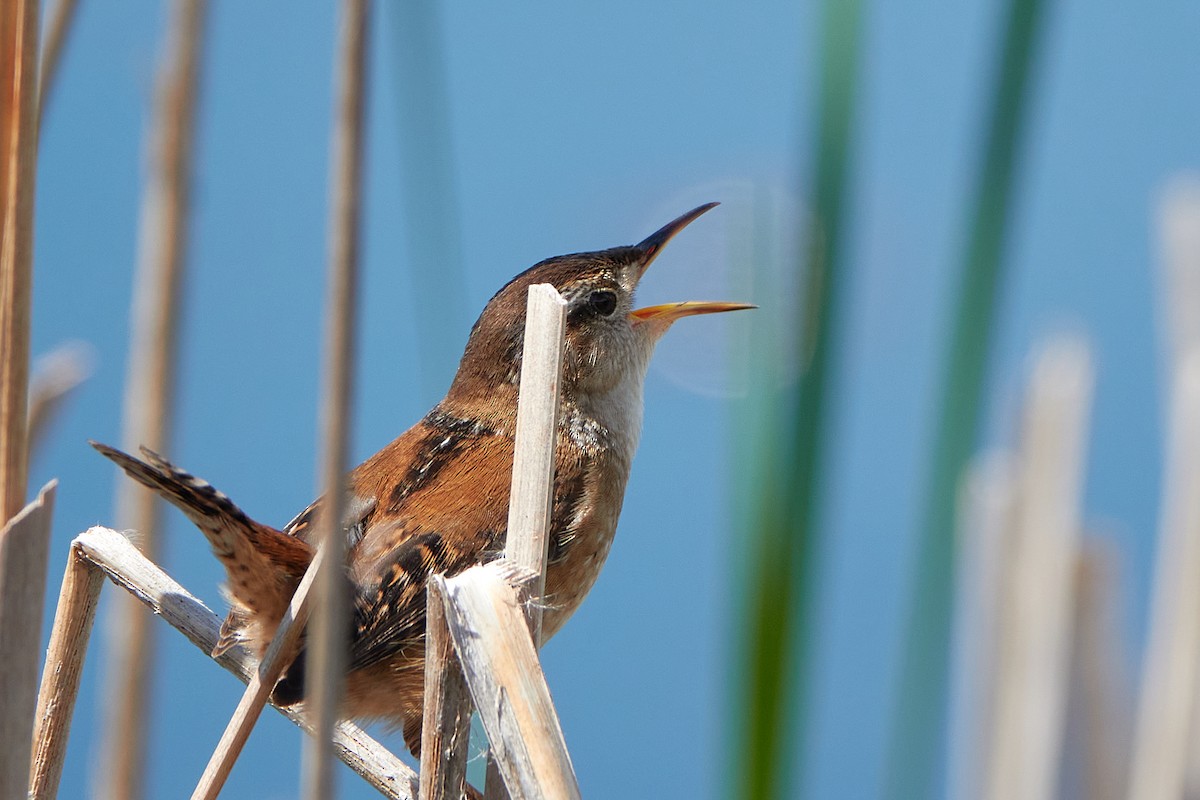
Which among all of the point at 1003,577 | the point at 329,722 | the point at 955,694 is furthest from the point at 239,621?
the point at 955,694

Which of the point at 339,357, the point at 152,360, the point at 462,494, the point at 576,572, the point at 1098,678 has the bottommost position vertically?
the point at 1098,678

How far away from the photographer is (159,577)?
146 centimetres

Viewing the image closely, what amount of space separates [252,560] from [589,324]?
0.92 meters

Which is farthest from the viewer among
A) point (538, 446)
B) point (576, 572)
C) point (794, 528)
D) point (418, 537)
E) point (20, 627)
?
point (576, 572)

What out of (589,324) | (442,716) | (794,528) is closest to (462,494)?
(589,324)

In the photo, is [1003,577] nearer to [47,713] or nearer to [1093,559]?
[1093,559]

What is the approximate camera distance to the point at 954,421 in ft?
2.30

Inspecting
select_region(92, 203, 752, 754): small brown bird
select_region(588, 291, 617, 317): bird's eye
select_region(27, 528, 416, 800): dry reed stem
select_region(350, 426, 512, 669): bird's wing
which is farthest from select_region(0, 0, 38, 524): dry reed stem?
select_region(588, 291, 617, 317): bird's eye

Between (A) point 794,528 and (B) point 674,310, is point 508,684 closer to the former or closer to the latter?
(A) point 794,528

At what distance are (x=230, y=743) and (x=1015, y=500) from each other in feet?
4.56

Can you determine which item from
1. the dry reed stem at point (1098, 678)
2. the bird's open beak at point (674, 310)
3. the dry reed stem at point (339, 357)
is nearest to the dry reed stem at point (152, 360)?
the bird's open beak at point (674, 310)

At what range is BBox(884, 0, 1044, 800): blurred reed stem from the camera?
2.26 feet

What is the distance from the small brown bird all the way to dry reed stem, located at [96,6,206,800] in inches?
11.7

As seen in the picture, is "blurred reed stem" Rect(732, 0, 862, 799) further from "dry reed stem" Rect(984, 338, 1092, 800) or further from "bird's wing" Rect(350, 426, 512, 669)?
"dry reed stem" Rect(984, 338, 1092, 800)
